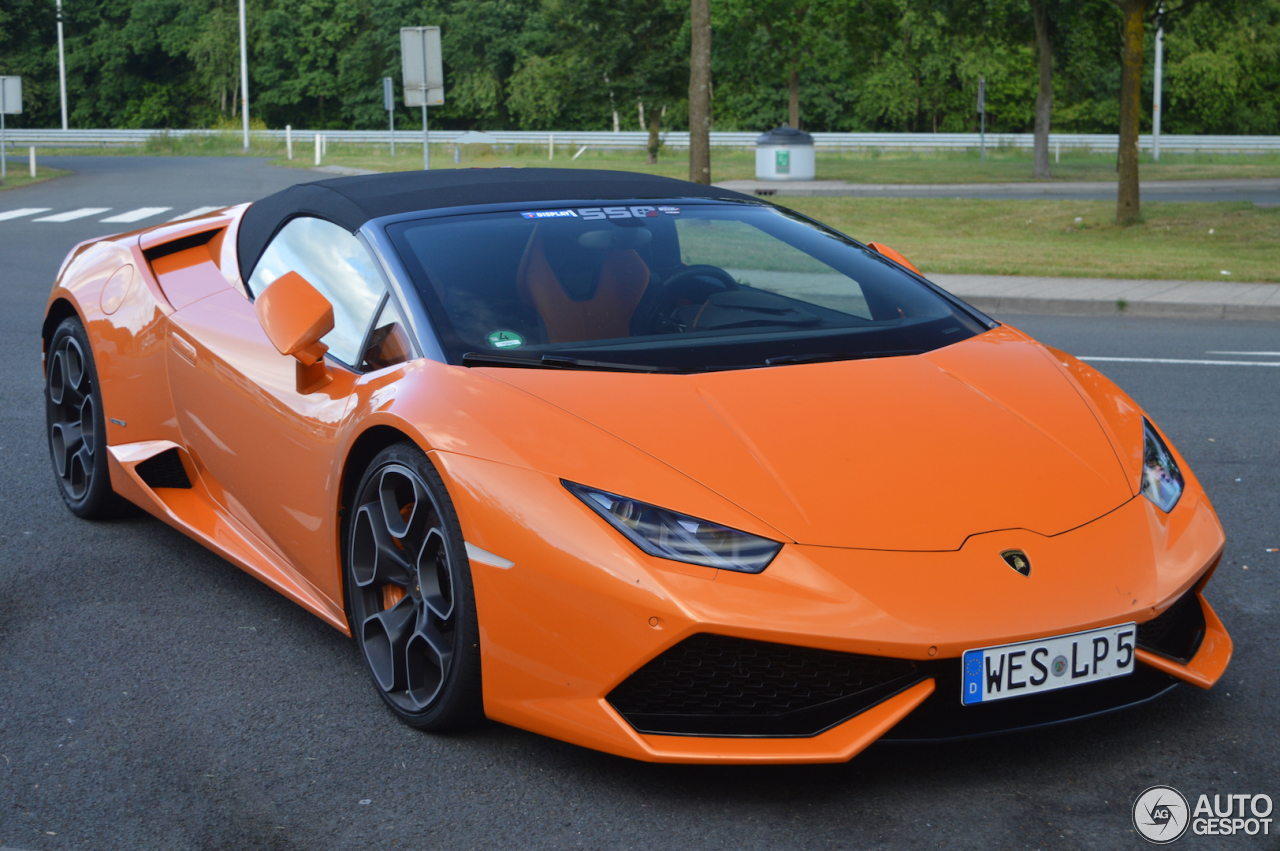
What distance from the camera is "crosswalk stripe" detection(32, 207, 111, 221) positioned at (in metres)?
20.0

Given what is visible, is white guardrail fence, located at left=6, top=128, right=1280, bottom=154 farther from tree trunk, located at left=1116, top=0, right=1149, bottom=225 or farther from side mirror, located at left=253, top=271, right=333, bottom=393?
side mirror, located at left=253, top=271, right=333, bottom=393

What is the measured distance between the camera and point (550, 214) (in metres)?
3.64

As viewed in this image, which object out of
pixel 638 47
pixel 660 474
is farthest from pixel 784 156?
pixel 660 474

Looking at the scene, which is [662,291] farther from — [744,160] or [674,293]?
[744,160]

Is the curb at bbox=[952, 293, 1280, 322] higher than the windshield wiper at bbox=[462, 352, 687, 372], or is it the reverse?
the windshield wiper at bbox=[462, 352, 687, 372]

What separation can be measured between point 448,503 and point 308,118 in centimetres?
7242

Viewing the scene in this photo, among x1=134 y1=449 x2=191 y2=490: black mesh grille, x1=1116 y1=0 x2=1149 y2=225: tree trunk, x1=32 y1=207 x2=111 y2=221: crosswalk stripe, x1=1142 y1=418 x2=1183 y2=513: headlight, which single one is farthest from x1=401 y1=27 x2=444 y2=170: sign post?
x1=1142 y1=418 x2=1183 y2=513: headlight

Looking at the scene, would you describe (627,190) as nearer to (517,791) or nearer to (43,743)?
(517,791)

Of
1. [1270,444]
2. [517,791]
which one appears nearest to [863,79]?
[1270,444]

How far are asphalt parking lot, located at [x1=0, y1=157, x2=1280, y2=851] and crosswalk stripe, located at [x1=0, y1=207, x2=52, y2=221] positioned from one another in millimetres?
18183

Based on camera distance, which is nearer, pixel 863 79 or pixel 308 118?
pixel 863 79

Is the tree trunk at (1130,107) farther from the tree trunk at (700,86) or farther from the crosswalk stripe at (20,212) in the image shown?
the crosswalk stripe at (20,212)

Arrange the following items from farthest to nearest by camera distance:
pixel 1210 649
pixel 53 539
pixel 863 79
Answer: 1. pixel 863 79
2. pixel 53 539
3. pixel 1210 649

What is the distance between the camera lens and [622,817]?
2.54 meters
